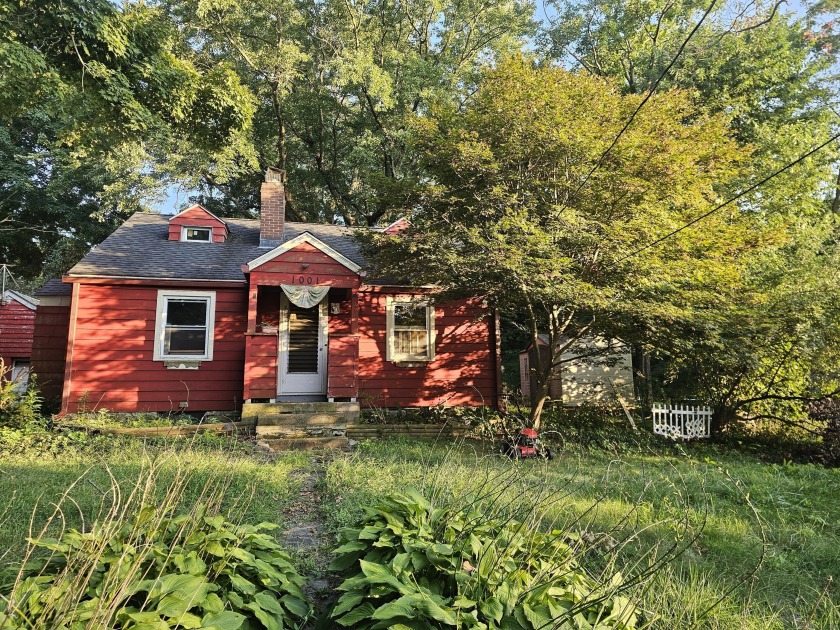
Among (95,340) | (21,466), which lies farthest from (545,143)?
(95,340)

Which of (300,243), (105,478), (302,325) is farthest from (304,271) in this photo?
(105,478)

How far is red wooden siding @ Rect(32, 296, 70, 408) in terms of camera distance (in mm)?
11031

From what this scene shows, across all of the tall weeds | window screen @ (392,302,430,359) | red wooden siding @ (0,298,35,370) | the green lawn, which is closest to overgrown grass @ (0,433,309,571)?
the green lawn

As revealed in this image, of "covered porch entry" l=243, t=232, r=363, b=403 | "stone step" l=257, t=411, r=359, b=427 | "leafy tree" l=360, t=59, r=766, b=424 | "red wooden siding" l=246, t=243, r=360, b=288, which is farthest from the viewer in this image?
"red wooden siding" l=246, t=243, r=360, b=288

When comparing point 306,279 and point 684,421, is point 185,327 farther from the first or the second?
point 684,421

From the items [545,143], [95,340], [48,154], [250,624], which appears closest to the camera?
[250,624]

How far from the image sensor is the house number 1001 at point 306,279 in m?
10.3

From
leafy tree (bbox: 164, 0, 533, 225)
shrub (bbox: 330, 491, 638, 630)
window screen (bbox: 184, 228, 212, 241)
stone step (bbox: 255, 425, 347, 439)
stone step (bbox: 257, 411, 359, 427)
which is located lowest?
stone step (bbox: 255, 425, 347, 439)

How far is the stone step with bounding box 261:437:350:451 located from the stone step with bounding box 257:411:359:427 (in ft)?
1.22

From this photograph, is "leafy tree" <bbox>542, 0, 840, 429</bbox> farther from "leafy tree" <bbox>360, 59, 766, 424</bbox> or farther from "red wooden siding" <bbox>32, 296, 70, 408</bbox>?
"red wooden siding" <bbox>32, 296, 70, 408</bbox>

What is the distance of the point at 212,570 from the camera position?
7.11 feet

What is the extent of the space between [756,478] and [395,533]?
21.4 feet

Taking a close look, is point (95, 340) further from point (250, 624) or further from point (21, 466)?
point (250, 624)

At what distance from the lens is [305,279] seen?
10.3m
